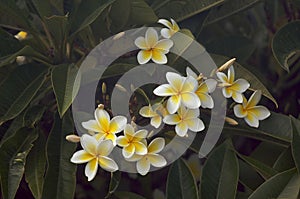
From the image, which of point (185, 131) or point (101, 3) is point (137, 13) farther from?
point (185, 131)

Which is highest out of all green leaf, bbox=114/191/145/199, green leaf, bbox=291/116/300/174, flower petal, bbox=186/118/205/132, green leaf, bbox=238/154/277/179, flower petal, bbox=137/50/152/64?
flower petal, bbox=137/50/152/64

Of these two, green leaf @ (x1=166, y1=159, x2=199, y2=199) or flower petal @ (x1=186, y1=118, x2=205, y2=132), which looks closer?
flower petal @ (x1=186, y1=118, x2=205, y2=132)

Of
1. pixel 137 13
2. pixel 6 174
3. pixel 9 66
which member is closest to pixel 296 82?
pixel 137 13

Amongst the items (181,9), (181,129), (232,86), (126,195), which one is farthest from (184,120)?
(181,9)

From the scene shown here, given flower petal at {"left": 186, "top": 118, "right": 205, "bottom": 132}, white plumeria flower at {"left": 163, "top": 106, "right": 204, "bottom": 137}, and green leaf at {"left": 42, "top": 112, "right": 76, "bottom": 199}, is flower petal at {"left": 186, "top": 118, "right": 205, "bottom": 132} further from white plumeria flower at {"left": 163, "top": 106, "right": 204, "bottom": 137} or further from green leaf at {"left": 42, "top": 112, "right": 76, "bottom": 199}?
green leaf at {"left": 42, "top": 112, "right": 76, "bottom": 199}

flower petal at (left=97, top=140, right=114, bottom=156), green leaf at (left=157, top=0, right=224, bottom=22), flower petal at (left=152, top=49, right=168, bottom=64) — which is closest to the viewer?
flower petal at (left=97, top=140, right=114, bottom=156)

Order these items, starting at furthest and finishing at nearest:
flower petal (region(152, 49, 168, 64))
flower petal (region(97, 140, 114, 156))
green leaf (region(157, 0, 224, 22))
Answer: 1. green leaf (region(157, 0, 224, 22))
2. flower petal (region(152, 49, 168, 64))
3. flower petal (region(97, 140, 114, 156))

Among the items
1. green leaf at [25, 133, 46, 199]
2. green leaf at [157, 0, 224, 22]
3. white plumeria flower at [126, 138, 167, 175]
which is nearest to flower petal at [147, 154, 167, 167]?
white plumeria flower at [126, 138, 167, 175]
